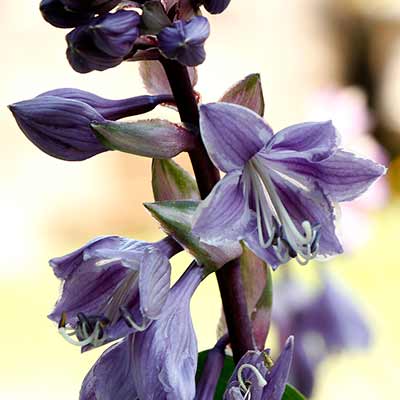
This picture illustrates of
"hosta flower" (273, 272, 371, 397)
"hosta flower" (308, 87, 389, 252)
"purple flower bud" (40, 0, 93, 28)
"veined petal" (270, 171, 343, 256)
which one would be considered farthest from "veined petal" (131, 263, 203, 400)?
"hosta flower" (308, 87, 389, 252)

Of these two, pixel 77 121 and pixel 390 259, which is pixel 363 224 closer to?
pixel 77 121

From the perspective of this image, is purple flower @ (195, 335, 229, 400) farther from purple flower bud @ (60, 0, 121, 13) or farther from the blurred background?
the blurred background

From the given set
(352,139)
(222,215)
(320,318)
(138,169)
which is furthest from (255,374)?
(138,169)

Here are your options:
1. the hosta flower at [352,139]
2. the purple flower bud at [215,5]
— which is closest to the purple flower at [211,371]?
the purple flower bud at [215,5]

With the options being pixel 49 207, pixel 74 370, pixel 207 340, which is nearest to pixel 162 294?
pixel 207 340

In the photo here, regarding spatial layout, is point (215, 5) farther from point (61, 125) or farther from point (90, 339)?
point (90, 339)
